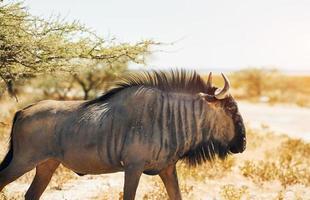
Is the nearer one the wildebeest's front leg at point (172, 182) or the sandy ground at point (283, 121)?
the wildebeest's front leg at point (172, 182)

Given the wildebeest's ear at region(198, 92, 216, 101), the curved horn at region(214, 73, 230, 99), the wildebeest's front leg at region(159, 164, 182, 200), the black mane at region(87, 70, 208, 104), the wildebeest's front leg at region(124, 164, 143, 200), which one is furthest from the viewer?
the wildebeest's front leg at region(159, 164, 182, 200)

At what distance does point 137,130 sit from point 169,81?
2.52 feet

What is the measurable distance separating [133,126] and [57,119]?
39.1 inches

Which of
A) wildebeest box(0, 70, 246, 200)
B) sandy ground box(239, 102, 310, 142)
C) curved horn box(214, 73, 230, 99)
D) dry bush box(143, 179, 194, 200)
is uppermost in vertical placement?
curved horn box(214, 73, 230, 99)

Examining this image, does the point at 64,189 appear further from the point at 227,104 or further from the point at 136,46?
the point at 227,104

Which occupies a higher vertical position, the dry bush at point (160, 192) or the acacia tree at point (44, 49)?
the acacia tree at point (44, 49)

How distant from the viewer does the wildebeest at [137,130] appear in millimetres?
6023

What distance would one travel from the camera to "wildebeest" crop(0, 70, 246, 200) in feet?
19.8

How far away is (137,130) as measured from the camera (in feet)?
19.7

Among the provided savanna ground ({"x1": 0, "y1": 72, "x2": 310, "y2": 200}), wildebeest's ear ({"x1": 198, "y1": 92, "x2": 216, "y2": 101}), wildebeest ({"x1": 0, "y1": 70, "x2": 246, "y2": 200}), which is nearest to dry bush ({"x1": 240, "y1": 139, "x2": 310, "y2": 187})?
savanna ground ({"x1": 0, "y1": 72, "x2": 310, "y2": 200})

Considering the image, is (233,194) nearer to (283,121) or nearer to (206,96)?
(206,96)

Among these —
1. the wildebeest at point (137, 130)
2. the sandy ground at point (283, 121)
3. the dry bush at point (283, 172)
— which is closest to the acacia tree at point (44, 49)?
the wildebeest at point (137, 130)

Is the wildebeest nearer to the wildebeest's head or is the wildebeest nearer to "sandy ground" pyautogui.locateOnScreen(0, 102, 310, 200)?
the wildebeest's head

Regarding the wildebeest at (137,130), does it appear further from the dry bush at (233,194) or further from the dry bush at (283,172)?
the dry bush at (283,172)
